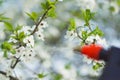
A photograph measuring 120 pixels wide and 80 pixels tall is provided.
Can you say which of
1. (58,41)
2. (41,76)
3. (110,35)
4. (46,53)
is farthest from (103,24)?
(41,76)

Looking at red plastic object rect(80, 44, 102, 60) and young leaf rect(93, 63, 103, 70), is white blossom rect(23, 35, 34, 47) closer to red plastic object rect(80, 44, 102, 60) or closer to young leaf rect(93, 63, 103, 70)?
young leaf rect(93, 63, 103, 70)

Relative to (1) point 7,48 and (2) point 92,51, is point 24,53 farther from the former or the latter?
(2) point 92,51

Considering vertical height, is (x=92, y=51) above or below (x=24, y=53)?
below

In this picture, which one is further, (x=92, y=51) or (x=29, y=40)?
(x=29, y=40)

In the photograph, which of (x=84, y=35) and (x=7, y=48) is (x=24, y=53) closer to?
(x=7, y=48)

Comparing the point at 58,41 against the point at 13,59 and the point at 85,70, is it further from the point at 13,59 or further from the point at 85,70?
the point at 13,59

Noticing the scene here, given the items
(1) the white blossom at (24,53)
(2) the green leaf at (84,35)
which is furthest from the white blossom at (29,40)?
(2) the green leaf at (84,35)

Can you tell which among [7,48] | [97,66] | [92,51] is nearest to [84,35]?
[97,66]

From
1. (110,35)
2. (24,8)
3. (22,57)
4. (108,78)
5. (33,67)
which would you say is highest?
(110,35)

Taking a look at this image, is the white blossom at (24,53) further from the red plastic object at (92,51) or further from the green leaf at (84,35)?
the red plastic object at (92,51)

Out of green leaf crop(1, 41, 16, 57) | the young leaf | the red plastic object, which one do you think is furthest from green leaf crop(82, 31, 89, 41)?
the red plastic object

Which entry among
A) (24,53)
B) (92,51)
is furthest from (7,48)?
(92,51)

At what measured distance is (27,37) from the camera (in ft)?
3.91

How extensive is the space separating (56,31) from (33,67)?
0.36 m
